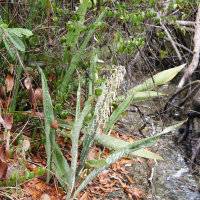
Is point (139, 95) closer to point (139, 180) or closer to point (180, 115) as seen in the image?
point (139, 180)

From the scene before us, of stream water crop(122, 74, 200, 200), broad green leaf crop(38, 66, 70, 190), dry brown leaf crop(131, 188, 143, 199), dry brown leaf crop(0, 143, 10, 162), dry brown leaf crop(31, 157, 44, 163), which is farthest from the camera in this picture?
stream water crop(122, 74, 200, 200)

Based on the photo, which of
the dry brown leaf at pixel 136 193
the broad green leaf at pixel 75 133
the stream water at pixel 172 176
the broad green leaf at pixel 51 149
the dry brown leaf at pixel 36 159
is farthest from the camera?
the stream water at pixel 172 176

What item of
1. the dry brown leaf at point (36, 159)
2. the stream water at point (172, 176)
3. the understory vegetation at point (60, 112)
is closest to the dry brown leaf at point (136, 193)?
the understory vegetation at point (60, 112)

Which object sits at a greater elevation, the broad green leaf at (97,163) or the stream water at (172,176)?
the broad green leaf at (97,163)

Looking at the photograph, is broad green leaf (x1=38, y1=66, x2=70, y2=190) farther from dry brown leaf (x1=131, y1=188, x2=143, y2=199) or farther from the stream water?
the stream water

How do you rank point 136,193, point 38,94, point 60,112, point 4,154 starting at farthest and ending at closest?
point 136,193 → point 60,112 → point 38,94 → point 4,154

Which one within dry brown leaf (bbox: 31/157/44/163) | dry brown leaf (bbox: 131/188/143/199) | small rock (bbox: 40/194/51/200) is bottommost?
dry brown leaf (bbox: 131/188/143/199)

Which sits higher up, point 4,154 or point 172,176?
point 4,154

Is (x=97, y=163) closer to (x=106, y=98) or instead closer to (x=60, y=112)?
(x=106, y=98)

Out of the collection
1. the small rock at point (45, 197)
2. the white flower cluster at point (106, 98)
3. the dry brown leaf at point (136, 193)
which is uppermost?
the white flower cluster at point (106, 98)

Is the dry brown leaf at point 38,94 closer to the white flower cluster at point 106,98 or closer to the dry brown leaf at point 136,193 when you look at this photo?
the white flower cluster at point 106,98

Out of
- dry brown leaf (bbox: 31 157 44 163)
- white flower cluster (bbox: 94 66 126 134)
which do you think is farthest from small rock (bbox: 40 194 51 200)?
white flower cluster (bbox: 94 66 126 134)

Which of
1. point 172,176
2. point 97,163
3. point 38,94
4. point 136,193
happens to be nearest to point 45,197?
point 97,163

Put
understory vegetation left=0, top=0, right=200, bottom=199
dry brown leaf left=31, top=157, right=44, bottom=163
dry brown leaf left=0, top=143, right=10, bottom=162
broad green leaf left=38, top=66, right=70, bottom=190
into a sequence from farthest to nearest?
dry brown leaf left=31, top=157, right=44, bottom=163 → broad green leaf left=38, top=66, right=70, bottom=190 → understory vegetation left=0, top=0, right=200, bottom=199 → dry brown leaf left=0, top=143, right=10, bottom=162
